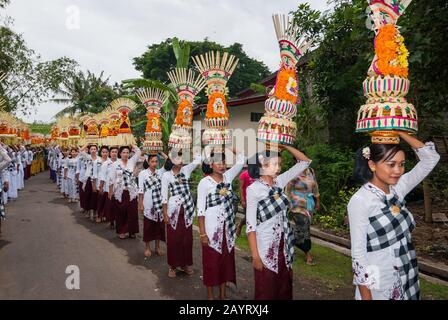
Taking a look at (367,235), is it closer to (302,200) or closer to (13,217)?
(302,200)

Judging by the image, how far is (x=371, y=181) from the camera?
9.08ft

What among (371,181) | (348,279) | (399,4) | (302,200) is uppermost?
(399,4)

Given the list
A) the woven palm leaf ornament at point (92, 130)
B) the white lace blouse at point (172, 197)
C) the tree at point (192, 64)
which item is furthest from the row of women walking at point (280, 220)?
the tree at point (192, 64)

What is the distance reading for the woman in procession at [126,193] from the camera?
24.6 ft

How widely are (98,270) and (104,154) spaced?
12.6 ft

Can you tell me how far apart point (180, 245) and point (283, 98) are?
2.77 meters

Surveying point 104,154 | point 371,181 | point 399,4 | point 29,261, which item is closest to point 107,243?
point 29,261

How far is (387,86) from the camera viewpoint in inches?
108

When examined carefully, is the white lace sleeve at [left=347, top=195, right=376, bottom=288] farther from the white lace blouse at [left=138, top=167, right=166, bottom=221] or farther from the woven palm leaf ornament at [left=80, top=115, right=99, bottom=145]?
the woven palm leaf ornament at [left=80, top=115, right=99, bottom=145]

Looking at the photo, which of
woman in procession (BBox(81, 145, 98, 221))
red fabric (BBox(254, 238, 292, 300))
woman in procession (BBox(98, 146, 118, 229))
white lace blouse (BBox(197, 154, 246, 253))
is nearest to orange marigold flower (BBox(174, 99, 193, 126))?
white lace blouse (BBox(197, 154, 246, 253))

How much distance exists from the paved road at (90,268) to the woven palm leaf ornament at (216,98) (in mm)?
1925

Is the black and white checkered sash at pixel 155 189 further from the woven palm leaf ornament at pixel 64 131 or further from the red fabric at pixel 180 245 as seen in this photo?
the woven palm leaf ornament at pixel 64 131

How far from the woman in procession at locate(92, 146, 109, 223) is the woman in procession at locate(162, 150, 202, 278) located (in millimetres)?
3950

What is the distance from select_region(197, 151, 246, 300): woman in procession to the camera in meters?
4.26
